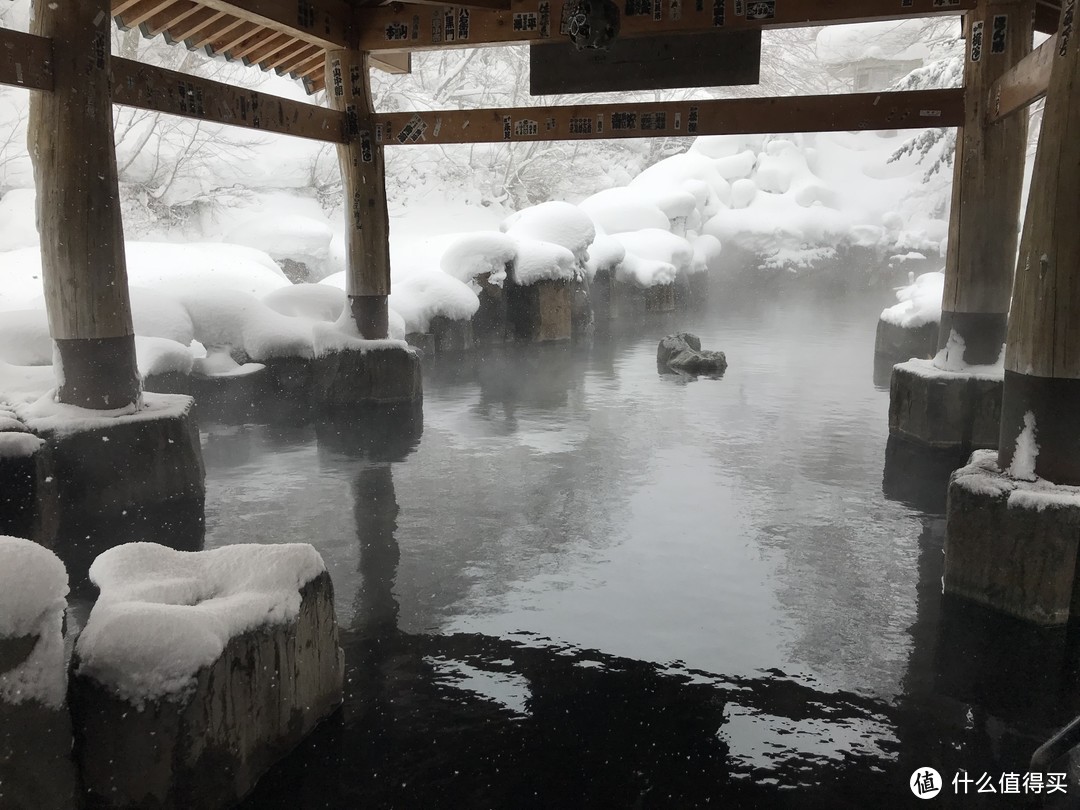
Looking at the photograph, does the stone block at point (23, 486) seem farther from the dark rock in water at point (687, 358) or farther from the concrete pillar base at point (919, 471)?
the dark rock in water at point (687, 358)

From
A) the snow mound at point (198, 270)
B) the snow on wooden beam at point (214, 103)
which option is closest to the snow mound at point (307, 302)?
the snow mound at point (198, 270)

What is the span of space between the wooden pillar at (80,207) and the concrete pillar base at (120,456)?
0.22 m

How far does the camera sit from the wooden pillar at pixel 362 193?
8039mm

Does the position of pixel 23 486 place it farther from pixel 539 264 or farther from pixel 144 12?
pixel 539 264

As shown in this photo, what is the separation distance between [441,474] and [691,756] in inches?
148

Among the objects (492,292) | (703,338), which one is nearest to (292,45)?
(492,292)

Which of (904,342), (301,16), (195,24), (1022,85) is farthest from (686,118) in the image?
(904,342)

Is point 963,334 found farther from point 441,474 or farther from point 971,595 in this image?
point 441,474

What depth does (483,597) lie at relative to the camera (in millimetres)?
4117

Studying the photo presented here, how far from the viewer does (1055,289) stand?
369 cm

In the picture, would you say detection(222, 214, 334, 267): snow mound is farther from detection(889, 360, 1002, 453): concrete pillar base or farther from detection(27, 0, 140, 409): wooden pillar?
detection(889, 360, 1002, 453): concrete pillar base

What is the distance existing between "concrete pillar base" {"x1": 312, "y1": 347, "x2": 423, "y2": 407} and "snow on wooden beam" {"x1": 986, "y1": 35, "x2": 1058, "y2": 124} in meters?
5.73

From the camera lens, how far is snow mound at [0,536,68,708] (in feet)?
7.08

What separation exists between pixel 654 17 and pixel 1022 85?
2782 mm
